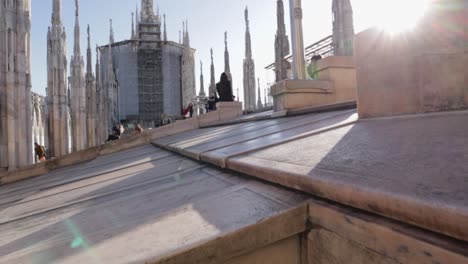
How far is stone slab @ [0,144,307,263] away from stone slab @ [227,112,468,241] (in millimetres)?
124

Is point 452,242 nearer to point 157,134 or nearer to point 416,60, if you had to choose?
point 416,60

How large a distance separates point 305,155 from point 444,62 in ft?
4.17

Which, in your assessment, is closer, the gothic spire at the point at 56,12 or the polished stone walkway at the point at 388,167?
the polished stone walkway at the point at 388,167

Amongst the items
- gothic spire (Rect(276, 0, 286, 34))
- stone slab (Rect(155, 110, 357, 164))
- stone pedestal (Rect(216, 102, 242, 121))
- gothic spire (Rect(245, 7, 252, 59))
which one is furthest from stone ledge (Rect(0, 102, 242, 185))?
gothic spire (Rect(245, 7, 252, 59))

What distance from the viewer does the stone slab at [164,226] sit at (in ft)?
3.22

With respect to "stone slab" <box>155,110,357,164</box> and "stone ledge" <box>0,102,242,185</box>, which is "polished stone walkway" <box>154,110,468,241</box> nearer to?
"stone slab" <box>155,110,357,164</box>

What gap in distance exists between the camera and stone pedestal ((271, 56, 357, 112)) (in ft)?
18.4

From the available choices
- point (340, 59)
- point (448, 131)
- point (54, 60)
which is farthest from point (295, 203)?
point (54, 60)

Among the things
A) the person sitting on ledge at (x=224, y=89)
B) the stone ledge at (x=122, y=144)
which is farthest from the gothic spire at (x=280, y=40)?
the stone ledge at (x=122, y=144)

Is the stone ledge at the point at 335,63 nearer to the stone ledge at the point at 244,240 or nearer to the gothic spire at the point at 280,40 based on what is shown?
the stone ledge at the point at 244,240

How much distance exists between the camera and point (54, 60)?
16984mm

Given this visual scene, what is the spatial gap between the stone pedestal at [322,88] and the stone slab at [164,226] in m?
3.98

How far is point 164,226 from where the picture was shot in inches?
46.2

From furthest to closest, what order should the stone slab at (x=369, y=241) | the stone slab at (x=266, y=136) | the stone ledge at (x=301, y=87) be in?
1. the stone ledge at (x=301, y=87)
2. the stone slab at (x=266, y=136)
3. the stone slab at (x=369, y=241)
